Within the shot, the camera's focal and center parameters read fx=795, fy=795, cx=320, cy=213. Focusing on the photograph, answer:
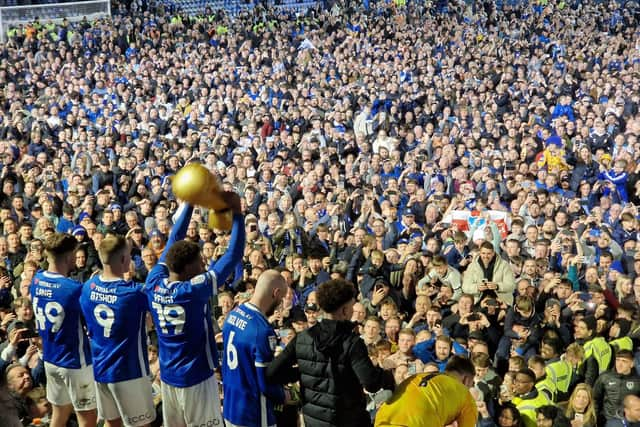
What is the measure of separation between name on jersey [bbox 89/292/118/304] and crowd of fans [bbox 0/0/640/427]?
77 cm

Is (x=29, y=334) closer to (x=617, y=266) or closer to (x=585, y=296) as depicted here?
(x=585, y=296)

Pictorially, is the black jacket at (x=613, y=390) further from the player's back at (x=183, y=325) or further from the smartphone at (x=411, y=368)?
the player's back at (x=183, y=325)

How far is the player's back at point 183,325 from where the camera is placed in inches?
199

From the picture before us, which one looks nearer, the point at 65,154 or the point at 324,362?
the point at 324,362

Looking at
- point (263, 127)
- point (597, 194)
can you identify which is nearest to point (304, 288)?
point (597, 194)

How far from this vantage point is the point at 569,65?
18844 mm

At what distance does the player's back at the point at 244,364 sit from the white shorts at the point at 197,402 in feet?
1.19

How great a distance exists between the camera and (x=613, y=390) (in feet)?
21.8

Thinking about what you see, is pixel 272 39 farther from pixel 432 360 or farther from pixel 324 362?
pixel 324 362

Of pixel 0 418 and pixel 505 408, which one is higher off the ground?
pixel 0 418

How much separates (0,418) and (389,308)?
503 centimetres

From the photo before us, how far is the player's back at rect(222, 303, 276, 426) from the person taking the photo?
4.74 meters

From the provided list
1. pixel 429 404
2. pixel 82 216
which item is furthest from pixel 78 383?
pixel 82 216

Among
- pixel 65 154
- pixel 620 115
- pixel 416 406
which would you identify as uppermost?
pixel 416 406
